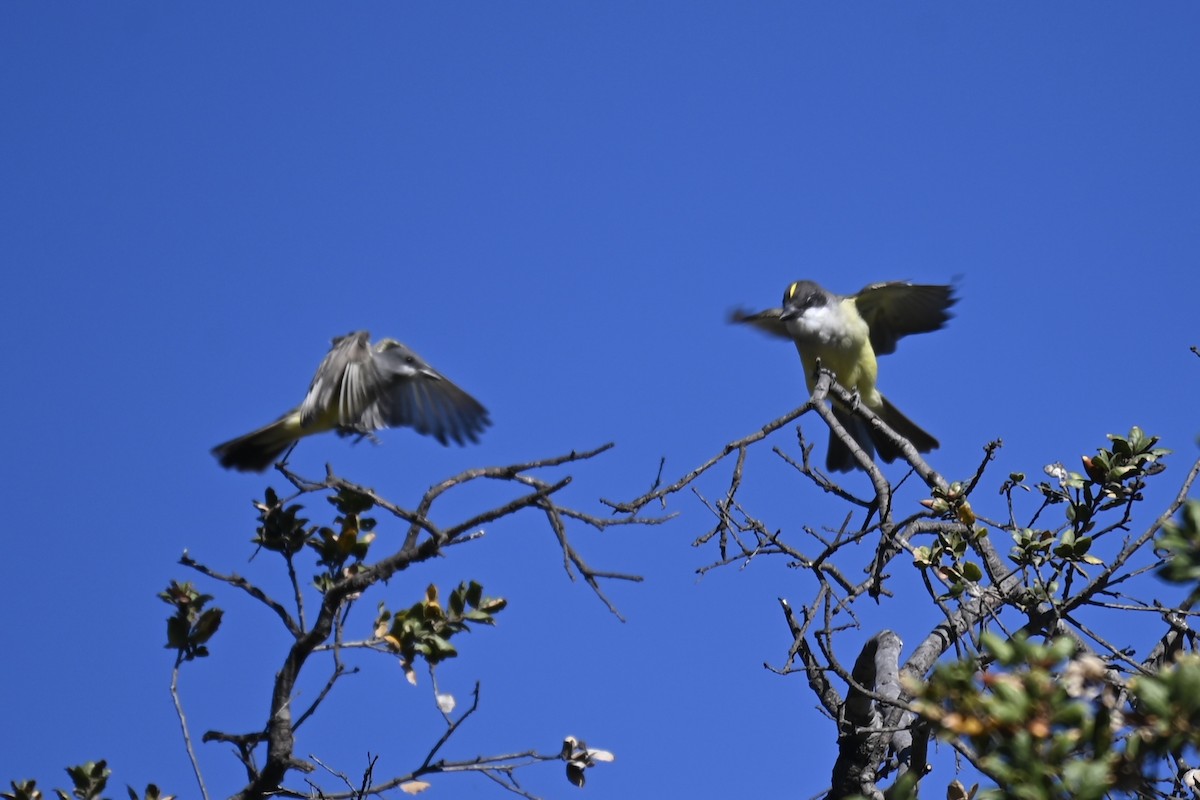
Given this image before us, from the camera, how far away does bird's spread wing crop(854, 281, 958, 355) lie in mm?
7961

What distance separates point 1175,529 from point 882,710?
8.18 feet

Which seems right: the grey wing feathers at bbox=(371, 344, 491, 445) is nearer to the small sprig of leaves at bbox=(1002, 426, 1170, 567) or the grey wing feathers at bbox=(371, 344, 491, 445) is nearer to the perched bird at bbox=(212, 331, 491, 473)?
the perched bird at bbox=(212, 331, 491, 473)

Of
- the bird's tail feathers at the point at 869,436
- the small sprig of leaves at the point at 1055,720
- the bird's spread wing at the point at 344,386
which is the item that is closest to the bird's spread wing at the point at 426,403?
the bird's spread wing at the point at 344,386

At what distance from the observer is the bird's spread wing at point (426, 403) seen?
6.09 m

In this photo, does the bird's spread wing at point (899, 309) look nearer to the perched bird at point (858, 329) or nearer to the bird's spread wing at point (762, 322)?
the perched bird at point (858, 329)

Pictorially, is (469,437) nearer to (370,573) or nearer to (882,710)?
(882,710)

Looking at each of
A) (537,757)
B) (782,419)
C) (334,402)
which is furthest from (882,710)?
(334,402)

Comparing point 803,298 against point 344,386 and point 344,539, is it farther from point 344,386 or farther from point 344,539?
point 344,539

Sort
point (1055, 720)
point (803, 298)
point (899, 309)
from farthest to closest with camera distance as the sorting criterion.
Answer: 1. point (899, 309)
2. point (803, 298)
3. point (1055, 720)

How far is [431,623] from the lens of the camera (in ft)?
10.4

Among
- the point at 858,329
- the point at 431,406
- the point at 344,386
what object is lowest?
the point at 344,386

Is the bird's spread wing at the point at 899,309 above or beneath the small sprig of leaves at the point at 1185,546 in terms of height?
above

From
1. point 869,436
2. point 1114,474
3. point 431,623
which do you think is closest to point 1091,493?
point 1114,474

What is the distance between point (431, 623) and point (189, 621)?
0.70 m
